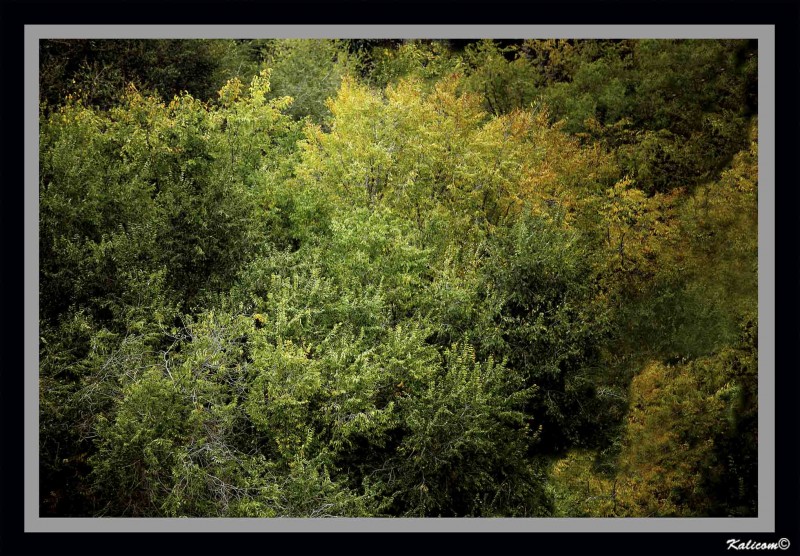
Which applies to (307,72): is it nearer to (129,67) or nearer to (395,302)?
(129,67)

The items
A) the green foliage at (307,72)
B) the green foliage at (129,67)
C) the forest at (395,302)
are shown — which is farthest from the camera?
the green foliage at (307,72)

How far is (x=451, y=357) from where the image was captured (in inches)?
1097

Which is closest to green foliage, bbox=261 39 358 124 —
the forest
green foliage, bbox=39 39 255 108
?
green foliage, bbox=39 39 255 108

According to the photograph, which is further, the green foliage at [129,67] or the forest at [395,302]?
the green foliage at [129,67]

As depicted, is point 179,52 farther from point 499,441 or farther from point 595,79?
point 499,441

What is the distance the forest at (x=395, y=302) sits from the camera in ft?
81.3

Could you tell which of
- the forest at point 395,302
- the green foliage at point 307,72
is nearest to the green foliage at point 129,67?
the forest at point 395,302

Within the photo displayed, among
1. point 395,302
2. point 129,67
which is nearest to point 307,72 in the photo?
point 129,67

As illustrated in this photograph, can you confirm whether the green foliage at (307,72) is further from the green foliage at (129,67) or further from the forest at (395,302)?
the forest at (395,302)

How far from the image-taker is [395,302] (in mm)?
31344

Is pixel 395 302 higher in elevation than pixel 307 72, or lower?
lower

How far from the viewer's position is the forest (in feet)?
81.3

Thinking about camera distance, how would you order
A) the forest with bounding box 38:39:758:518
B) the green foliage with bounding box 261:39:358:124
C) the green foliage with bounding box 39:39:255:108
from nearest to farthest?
1. the forest with bounding box 38:39:758:518
2. the green foliage with bounding box 39:39:255:108
3. the green foliage with bounding box 261:39:358:124

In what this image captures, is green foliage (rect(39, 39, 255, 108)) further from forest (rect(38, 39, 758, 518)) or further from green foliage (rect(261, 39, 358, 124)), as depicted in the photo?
green foliage (rect(261, 39, 358, 124))
